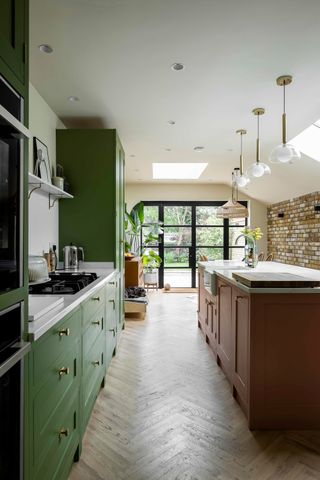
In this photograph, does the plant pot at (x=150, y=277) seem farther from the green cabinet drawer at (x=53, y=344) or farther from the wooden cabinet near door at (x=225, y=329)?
the green cabinet drawer at (x=53, y=344)

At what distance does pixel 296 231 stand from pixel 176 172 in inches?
116

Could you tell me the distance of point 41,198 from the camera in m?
2.77

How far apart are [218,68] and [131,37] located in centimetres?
74

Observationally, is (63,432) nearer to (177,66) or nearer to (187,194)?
(177,66)

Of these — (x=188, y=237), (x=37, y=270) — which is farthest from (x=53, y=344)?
(x=188, y=237)

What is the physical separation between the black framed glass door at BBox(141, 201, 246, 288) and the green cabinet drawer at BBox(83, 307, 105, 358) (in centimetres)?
517

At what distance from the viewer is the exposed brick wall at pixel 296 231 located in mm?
5156

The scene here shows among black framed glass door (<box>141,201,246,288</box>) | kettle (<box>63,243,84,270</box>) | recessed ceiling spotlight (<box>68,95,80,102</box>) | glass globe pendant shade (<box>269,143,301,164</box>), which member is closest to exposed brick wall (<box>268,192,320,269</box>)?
black framed glass door (<box>141,201,246,288</box>)

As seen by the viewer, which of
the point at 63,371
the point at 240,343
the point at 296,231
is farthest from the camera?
the point at 296,231

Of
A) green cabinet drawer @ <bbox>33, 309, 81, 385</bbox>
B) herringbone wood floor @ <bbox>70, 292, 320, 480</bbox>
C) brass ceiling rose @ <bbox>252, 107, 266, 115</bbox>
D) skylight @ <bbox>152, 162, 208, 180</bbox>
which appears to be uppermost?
skylight @ <bbox>152, 162, 208, 180</bbox>

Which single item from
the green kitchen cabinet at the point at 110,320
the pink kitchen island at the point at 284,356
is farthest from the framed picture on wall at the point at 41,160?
the pink kitchen island at the point at 284,356

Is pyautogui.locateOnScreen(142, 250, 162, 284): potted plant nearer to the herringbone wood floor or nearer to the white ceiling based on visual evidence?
the white ceiling

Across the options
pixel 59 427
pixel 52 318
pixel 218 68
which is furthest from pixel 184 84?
pixel 59 427

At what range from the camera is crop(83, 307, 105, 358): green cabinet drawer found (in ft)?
6.07
